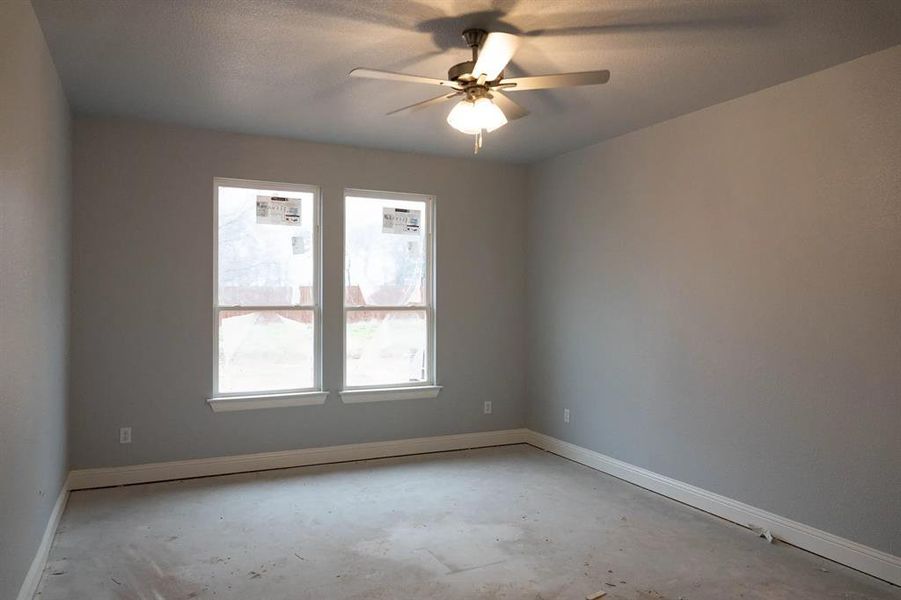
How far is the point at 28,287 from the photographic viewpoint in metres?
2.77

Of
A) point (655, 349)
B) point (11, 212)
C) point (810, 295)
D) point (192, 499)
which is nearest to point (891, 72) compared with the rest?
point (810, 295)

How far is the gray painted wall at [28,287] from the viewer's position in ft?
7.53

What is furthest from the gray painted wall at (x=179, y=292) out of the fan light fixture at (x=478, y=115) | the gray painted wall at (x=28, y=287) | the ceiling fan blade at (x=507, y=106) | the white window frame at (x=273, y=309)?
the fan light fixture at (x=478, y=115)

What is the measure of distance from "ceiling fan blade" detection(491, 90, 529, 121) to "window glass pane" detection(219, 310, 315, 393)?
2536 millimetres

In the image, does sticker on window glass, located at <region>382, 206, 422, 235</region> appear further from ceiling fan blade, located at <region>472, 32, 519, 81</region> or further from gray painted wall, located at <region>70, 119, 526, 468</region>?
ceiling fan blade, located at <region>472, 32, 519, 81</region>

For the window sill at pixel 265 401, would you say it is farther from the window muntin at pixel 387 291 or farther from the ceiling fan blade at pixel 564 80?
the ceiling fan blade at pixel 564 80

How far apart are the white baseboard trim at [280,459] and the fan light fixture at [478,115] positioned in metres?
3.06

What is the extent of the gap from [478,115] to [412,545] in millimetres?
2252

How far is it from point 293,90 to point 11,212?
179cm

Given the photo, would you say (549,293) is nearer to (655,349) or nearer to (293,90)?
(655,349)

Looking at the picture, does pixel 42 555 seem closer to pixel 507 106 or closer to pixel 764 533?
pixel 507 106

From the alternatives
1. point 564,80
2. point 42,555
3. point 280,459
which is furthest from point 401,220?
point 42,555

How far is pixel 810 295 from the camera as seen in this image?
3408 mm

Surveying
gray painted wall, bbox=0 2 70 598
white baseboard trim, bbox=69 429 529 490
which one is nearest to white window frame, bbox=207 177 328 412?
white baseboard trim, bbox=69 429 529 490
